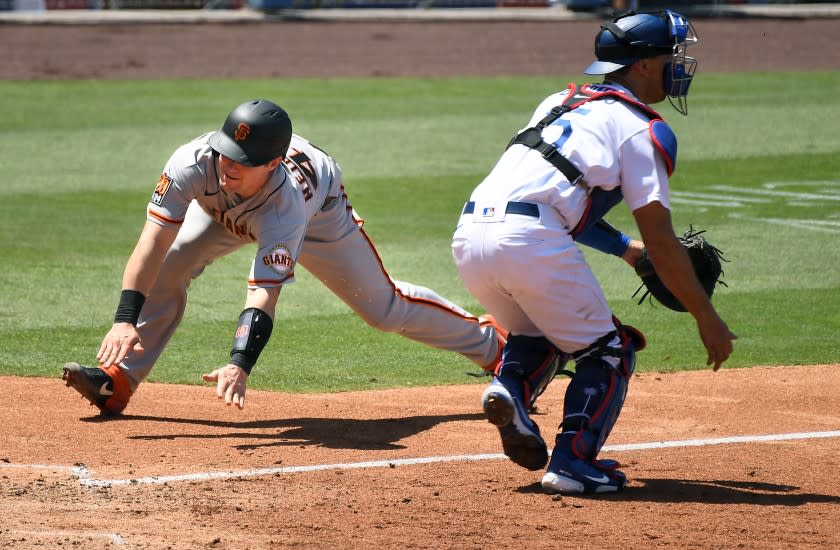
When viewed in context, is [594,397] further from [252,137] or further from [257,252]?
[252,137]

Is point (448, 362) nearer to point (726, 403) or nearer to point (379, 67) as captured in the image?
point (726, 403)

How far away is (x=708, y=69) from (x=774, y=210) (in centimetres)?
1554

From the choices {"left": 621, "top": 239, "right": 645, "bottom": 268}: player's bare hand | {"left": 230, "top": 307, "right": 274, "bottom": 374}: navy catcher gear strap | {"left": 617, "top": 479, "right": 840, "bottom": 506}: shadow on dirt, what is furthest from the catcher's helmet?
{"left": 617, "top": 479, "right": 840, "bottom": 506}: shadow on dirt

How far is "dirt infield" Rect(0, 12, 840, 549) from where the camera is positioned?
4.32 meters

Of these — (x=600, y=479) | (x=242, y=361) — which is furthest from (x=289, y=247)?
(x=600, y=479)

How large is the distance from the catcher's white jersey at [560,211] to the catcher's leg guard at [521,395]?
188 mm

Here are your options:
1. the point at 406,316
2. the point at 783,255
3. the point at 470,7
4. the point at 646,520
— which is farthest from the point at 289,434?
the point at 470,7

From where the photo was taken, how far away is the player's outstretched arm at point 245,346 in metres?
4.92

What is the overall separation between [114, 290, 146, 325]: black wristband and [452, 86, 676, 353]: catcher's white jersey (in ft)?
5.04

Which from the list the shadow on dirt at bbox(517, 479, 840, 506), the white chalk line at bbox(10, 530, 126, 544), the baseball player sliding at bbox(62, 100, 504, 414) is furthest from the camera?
the baseball player sliding at bbox(62, 100, 504, 414)

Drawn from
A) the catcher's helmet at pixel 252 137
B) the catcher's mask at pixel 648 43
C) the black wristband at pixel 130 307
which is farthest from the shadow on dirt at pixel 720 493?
the black wristband at pixel 130 307

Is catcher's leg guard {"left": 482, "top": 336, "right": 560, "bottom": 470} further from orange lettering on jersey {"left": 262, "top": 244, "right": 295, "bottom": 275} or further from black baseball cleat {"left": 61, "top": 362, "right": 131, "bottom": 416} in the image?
black baseball cleat {"left": 61, "top": 362, "right": 131, "bottom": 416}

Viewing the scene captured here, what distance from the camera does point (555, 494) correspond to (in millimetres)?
4824

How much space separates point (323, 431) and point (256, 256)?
41.5 inches
